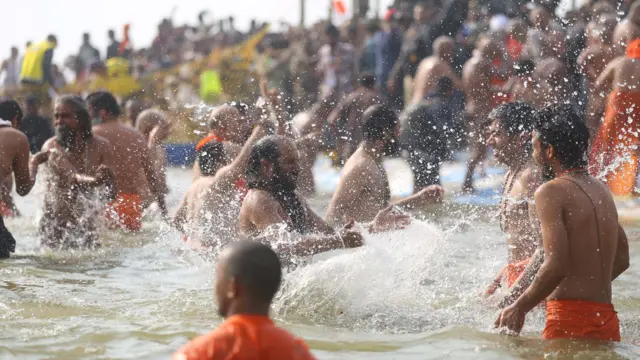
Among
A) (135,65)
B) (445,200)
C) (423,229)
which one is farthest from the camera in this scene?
(135,65)

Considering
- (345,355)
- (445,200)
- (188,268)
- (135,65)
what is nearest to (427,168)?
(445,200)

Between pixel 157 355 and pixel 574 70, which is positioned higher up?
pixel 574 70

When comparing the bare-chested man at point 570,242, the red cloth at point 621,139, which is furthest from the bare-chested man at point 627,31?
the bare-chested man at point 570,242

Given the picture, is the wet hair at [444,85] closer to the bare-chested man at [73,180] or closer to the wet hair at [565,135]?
the bare-chested man at [73,180]

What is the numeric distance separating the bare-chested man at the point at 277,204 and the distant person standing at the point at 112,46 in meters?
17.7

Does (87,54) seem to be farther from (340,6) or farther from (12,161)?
(12,161)

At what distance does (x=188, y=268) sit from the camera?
8.98m

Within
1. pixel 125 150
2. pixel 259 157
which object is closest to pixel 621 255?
pixel 259 157

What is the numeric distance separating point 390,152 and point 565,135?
8.82 ft

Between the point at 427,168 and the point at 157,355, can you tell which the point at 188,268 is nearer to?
the point at 157,355

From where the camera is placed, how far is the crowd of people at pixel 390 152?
526 cm

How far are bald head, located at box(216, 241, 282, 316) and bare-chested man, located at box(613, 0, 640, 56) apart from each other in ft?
29.1

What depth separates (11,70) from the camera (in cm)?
2241

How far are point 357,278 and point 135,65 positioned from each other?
1758 cm
